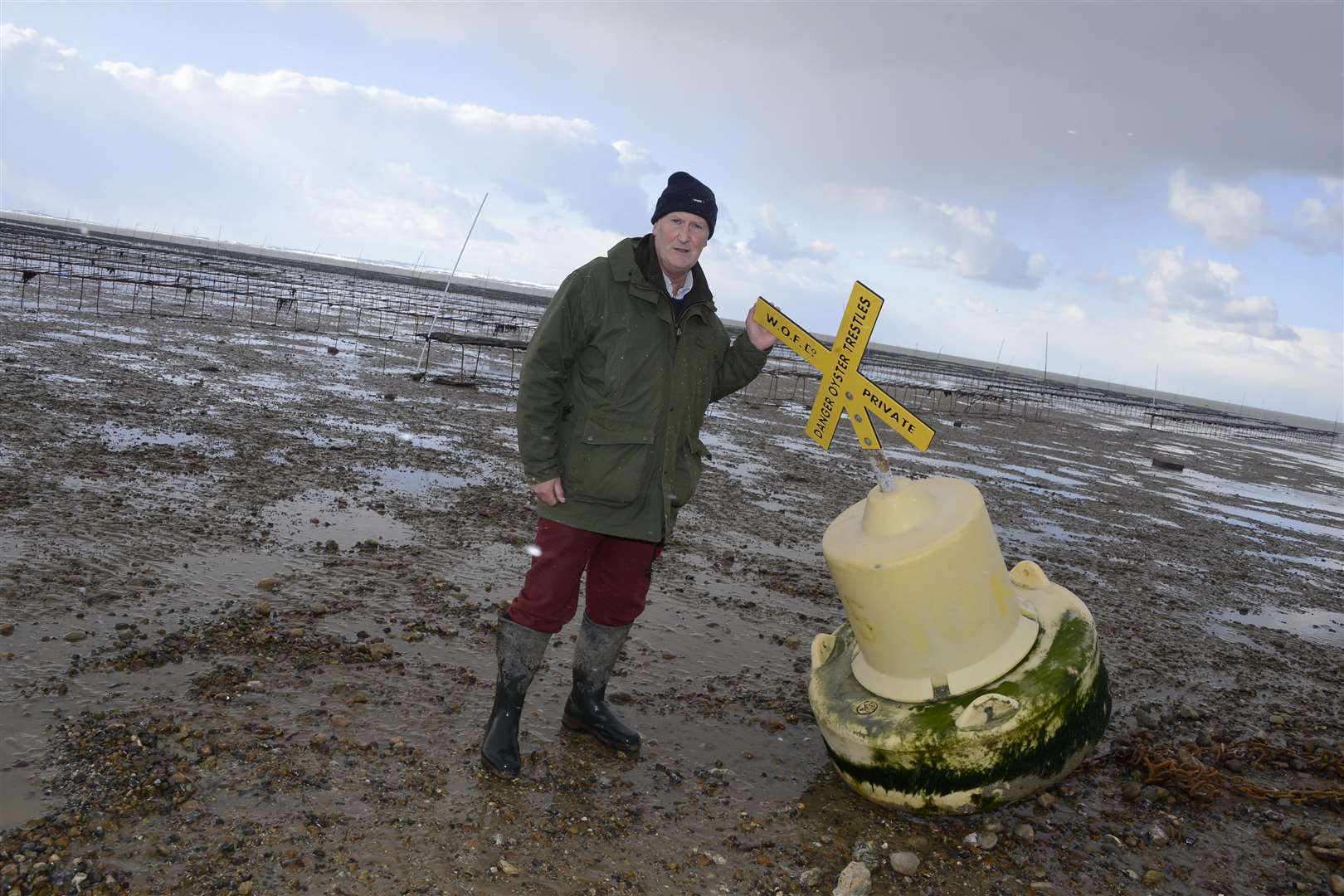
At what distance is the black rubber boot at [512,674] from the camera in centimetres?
330

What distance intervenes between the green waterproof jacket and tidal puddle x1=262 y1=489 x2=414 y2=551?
9.89 ft

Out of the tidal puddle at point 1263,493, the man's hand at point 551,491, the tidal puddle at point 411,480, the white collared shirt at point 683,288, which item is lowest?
the tidal puddle at point 411,480

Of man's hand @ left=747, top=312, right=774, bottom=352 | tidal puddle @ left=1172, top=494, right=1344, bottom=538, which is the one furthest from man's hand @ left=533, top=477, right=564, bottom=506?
tidal puddle @ left=1172, top=494, right=1344, bottom=538

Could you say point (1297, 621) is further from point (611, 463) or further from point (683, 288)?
point (611, 463)

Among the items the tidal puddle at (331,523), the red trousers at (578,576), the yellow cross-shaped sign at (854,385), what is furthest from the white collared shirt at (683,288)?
the tidal puddle at (331,523)

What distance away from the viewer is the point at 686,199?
332 cm

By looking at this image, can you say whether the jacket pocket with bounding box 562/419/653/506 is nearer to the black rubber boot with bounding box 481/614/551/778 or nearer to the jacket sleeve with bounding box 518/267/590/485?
the jacket sleeve with bounding box 518/267/590/485

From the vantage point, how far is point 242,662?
12.5 feet

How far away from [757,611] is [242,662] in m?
3.04

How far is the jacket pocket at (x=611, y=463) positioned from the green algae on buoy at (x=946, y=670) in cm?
80

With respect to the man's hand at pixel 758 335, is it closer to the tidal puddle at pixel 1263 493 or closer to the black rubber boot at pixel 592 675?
the black rubber boot at pixel 592 675

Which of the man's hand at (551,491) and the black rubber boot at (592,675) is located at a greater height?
the man's hand at (551,491)

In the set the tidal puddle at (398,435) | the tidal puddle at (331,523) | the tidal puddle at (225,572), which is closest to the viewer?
the tidal puddle at (225,572)

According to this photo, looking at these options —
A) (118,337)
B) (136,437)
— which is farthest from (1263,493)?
(118,337)
